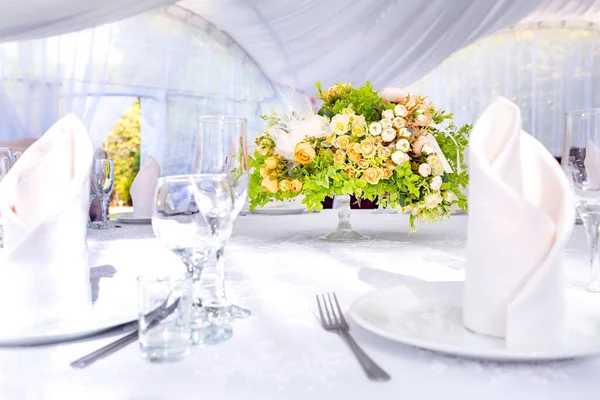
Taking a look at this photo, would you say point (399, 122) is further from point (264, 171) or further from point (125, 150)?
point (125, 150)

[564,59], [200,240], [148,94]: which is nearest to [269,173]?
[200,240]

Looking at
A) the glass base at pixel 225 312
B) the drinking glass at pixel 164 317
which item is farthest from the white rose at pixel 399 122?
the drinking glass at pixel 164 317

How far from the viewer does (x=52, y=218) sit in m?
0.67

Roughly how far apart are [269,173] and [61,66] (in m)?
3.64

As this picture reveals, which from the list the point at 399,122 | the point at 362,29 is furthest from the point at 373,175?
the point at 362,29

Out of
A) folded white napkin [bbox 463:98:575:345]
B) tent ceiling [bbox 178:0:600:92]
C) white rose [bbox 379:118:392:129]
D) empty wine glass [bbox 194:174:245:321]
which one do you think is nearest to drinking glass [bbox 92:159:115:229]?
white rose [bbox 379:118:392:129]

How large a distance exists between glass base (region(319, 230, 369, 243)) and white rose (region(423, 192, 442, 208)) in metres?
0.25

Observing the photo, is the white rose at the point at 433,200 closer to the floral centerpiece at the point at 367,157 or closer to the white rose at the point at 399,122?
the floral centerpiece at the point at 367,157

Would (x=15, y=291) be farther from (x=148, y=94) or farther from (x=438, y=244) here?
(x=148, y=94)

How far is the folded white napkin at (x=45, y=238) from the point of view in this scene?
650mm

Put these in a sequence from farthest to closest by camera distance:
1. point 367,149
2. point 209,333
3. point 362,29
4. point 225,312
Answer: point 362,29
point 367,149
point 225,312
point 209,333

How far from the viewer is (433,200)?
133 centimetres

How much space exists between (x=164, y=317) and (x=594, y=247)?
692 millimetres

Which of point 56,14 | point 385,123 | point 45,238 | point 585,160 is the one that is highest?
point 56,14
